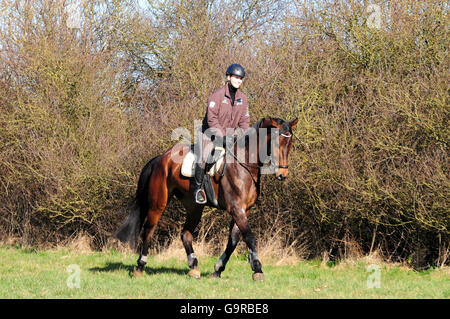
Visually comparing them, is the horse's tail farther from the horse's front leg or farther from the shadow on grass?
the horse's front leg

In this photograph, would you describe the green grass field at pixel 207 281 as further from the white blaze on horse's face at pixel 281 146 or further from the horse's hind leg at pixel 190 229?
the white blaze on horse's face at pixel 281 146

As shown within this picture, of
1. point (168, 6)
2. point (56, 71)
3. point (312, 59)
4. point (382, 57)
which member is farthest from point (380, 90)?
point (168, 6)

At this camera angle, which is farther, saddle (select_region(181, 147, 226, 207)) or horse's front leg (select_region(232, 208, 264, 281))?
saddle (select_region(181, 147, 226, 207))

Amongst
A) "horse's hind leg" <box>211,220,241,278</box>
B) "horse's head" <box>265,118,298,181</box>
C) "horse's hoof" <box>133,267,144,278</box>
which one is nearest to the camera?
"horse's head" <box>265,118,298,181</box>

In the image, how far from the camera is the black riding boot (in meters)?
8.46

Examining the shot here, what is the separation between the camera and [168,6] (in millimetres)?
17125

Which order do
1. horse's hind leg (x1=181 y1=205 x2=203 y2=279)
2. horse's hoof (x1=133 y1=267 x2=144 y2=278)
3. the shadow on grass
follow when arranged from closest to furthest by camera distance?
horse's hoof (x1=133 y1=267 x2=144 y2=278)
horse's hind leg (x1=181 y1=205 x2=203 y2=279)
the shadow on grass

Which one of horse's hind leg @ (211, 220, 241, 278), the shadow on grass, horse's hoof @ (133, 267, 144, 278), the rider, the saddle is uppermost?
the rider

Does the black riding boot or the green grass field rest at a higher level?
the black riding boot

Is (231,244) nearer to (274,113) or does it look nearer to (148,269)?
(148,269)

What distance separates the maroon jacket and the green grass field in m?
2.27

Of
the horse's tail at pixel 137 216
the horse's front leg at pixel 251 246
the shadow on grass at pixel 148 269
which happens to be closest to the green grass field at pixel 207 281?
the shadow on grass at pixel 148 269

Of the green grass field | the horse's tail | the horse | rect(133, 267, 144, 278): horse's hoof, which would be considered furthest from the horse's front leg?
the horse's tail

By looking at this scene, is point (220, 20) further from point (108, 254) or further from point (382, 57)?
point (108, 254)
